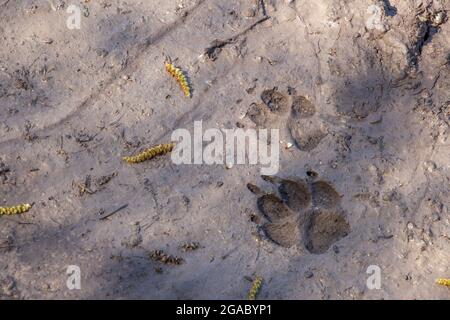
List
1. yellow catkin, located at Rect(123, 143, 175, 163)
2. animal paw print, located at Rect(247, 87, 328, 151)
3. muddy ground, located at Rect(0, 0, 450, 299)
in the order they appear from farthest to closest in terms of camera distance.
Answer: animal paw print, located at Rect(247, 87, 328, 151)
yellow catkin, located at Rect(123, 143, 175, 163)
muddy ground, located at Rect(0, 0, 450, 299)

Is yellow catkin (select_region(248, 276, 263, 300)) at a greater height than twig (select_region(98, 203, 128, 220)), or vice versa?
twig (select_region(98, 203, 128, 220))

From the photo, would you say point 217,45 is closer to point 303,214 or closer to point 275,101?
point 275,101

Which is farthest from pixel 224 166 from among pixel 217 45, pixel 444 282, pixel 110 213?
pixel 444 282

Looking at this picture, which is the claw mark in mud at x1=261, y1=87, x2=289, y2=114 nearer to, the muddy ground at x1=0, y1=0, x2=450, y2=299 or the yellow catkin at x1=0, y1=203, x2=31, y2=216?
the muddy ground at x1=0, y1=0, x2=450, y2=299

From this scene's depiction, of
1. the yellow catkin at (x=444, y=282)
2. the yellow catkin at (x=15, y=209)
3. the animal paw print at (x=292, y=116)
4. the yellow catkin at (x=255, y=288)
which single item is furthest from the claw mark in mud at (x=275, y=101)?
the yellow catkin at (x=15, y=209)

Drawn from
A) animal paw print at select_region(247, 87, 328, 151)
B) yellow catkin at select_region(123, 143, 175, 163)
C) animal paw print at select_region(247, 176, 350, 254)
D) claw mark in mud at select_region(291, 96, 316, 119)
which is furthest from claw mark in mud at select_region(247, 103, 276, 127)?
yellow catkin at select_region(123, 143, 175, 163)
